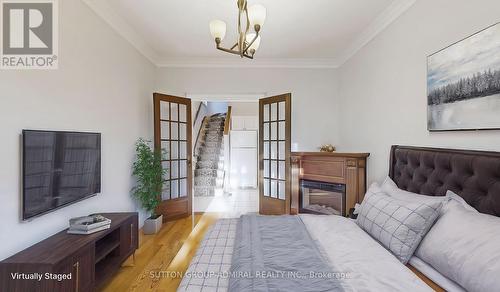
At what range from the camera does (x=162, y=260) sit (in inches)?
102

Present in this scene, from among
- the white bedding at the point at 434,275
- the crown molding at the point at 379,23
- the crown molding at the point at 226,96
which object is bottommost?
the white bedding at the point at 434,275

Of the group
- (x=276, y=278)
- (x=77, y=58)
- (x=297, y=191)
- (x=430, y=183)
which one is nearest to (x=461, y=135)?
(x=430, y=183)

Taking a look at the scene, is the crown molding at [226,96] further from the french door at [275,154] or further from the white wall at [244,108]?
the white wall at [244,108]

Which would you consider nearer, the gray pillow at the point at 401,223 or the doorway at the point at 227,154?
the gray pillow at the point at 401,223

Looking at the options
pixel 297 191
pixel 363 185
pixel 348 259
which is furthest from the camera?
pixel 297 191

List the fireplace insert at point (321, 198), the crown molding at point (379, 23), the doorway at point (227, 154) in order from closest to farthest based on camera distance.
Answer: the crown molding at point (379, 23) → the fireplace insert at point (321, 198) → the doorway at point (227, 154)

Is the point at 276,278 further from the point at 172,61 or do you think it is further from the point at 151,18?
the point at 172,61

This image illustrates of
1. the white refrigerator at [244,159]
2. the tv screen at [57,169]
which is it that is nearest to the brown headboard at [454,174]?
the tv screen at [57,169]

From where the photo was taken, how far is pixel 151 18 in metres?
2.75

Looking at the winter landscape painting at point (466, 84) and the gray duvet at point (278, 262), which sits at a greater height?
the winter landscape painting at point (466, 84)

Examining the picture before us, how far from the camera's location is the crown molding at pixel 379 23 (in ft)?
7.75

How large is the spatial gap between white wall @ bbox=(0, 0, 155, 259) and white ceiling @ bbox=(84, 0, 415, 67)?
30 centimetres

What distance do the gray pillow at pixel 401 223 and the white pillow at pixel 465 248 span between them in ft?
0.14

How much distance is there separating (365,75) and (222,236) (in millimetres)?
2791
